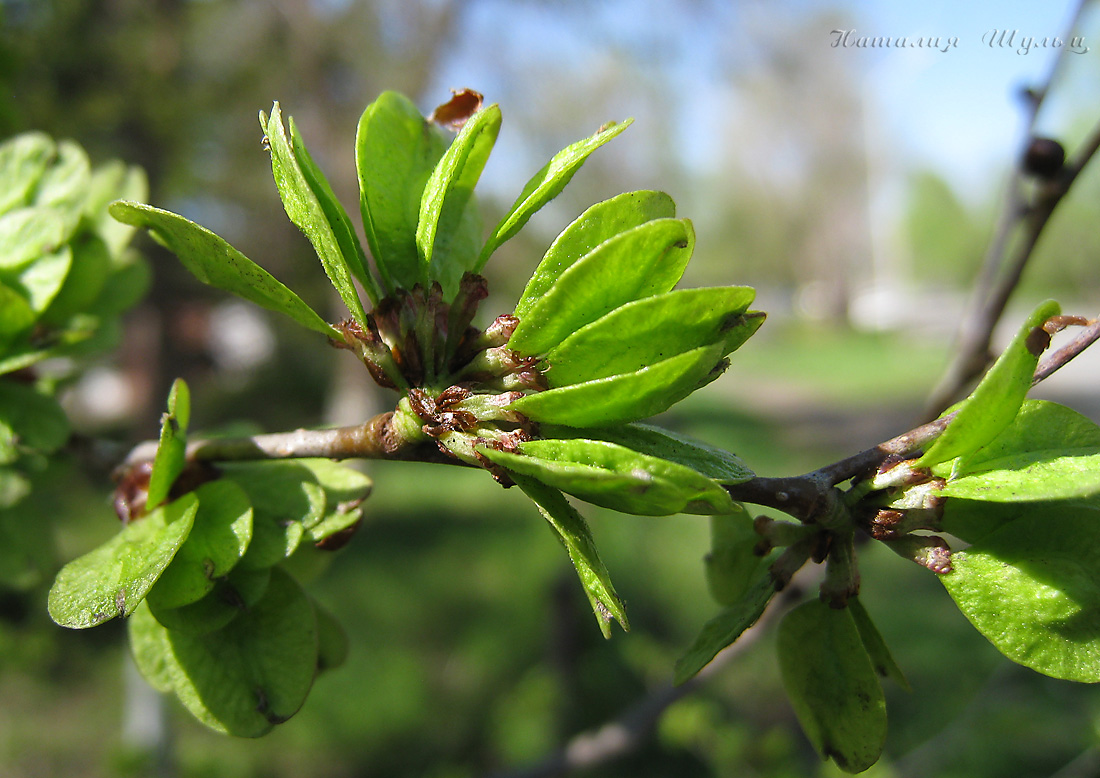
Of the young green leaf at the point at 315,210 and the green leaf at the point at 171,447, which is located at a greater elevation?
the young green leaf at the point at 315,210

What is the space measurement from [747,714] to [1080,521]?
343cm

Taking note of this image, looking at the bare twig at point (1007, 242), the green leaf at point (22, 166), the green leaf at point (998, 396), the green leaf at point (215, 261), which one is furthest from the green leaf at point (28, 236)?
the bare twig at point (1007, 242)

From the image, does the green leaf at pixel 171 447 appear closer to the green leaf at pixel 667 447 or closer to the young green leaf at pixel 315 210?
the young green leaf at pixel 315 210

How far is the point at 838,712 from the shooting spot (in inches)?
25.7

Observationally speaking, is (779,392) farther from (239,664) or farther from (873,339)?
(239,664)

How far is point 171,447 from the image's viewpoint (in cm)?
65

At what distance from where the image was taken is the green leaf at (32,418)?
0.83 meters

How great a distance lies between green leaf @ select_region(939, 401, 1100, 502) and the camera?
1.68 ft

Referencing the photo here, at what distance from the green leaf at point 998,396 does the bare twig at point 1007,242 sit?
0.62 metres

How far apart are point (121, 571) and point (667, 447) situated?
18.3 inches

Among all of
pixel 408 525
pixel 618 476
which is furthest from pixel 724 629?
pixel 408 525

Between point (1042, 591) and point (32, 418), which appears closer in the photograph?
point (1042, 591)

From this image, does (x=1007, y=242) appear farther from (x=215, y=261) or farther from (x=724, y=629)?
(x=215, y=261)

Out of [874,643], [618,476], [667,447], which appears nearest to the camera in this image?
[618,476]
